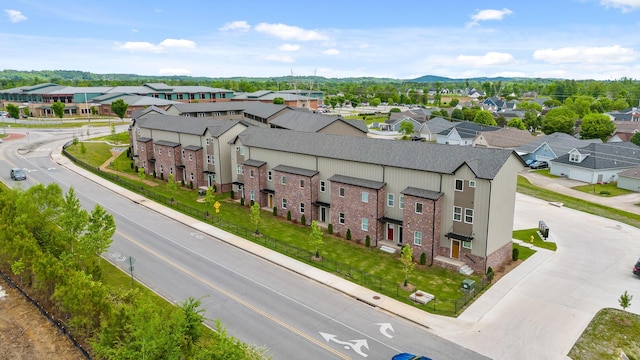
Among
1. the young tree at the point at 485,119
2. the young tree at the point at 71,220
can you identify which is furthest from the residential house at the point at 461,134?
the young tree at the point at 71,220

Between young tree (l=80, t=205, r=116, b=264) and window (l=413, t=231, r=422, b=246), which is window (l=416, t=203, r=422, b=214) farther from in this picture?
young tree (l=80, t=205, r=116, b=264)

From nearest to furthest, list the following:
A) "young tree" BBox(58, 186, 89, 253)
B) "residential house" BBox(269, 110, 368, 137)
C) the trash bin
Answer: "young tree" BBox(58, 186, 89, 253)
the trash bin
"residential house" BBox(269, 110, 368, 137)

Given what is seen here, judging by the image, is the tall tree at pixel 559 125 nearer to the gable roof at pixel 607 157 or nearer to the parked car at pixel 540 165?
the parked car at pixel 540 165

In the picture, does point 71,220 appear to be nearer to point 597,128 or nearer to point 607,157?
point 607,157

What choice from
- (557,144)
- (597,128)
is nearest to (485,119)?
(597,128)

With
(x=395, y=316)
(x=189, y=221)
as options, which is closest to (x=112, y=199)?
(x=189, y=221)

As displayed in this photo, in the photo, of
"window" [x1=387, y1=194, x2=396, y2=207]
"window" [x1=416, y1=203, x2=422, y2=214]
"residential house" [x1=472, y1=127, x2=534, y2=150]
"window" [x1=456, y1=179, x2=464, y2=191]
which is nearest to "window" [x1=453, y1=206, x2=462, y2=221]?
"window" [x1=456, y1=179, x2=464, y2=191]

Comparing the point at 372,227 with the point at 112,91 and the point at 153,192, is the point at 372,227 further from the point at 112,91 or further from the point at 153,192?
the point at 112,91
